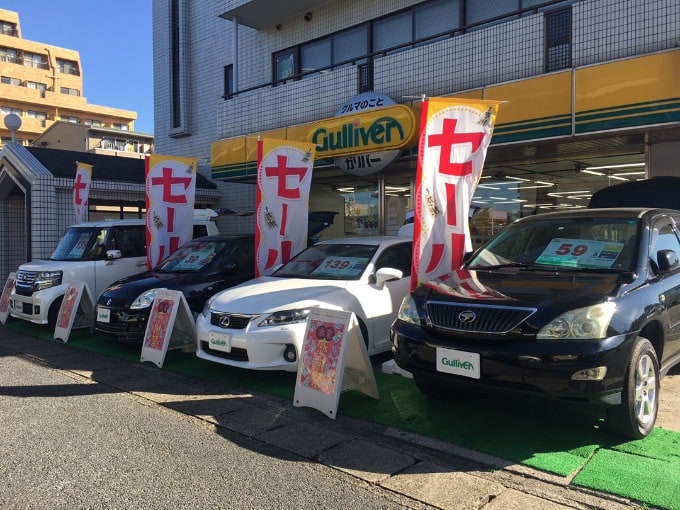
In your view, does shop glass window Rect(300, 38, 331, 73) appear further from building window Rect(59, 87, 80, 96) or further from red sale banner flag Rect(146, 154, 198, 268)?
building window Rect(59, 87, 80, 96)

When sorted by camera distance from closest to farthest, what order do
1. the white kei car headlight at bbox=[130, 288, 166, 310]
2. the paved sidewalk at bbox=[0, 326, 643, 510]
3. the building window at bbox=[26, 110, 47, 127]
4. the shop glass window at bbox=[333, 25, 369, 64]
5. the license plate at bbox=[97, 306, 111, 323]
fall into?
the paved sidewalk at bbox=[0, 326, 643, 510], the white kei car headlight at bbox=[130, 288, 166, 310], the license plate at bbox=[97, 306, 111, 323], the shop glass window at bbox=[333, 25, 369, 64], the building window at bbox=[26, 110, 47, 127]

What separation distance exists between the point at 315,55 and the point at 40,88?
186ft

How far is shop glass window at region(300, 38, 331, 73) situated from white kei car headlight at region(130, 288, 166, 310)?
23.5 feet

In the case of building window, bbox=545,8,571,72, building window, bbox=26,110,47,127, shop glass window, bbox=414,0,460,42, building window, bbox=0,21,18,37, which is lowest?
building window, bbox=545,8,571,72

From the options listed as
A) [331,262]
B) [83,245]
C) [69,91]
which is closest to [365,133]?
[331,262]

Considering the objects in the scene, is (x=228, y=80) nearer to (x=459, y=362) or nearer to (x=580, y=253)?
(x=580, y=253)

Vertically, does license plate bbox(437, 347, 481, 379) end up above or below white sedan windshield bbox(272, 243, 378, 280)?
below

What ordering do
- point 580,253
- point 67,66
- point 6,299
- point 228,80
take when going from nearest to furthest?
point 580,253 < point 6,299 < point 228,80 < point 67,66

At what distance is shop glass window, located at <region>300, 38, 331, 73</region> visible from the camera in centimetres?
1266

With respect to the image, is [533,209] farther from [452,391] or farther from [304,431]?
[304,431]

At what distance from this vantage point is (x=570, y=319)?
3750 millimetres

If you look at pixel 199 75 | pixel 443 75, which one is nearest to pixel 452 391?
pixel 443 75

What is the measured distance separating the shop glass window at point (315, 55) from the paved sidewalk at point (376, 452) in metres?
8.82

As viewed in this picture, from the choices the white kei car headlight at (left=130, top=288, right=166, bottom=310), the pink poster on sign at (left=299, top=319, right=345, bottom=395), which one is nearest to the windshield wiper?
the pink poster on sign at (left=299, top=319, right=345, bottom=395)
